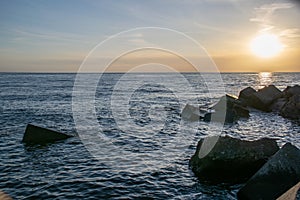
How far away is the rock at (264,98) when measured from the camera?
32.7m

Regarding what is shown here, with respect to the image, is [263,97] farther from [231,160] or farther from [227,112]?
[231,160]

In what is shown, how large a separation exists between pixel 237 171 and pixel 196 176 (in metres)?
1.74

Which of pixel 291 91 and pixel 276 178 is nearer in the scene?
pixel 276 178

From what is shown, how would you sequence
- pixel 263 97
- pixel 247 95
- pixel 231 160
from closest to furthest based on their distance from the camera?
pixel 231 160
pixel 263 97
pixel 247 95

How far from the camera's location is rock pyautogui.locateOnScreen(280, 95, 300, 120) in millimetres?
27609

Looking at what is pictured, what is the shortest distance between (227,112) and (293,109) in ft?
25.0

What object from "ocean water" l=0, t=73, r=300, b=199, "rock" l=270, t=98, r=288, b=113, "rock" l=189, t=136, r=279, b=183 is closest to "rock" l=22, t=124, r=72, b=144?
"ocean water" l=0, t=73, r=300, b=199

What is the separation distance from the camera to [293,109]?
1107 inches

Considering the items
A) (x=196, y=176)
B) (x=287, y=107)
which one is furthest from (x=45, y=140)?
(x=287, y=107)

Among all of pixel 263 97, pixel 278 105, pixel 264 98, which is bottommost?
pixel 278 105

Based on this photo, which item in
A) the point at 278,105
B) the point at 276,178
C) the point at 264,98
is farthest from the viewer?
the point at 264,98

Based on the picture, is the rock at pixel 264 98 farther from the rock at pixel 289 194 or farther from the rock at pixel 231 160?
the rock at pixel 289 194

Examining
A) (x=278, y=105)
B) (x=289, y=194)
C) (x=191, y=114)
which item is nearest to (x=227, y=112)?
(x=191, y=114)

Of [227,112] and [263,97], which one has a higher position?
[263,97]
